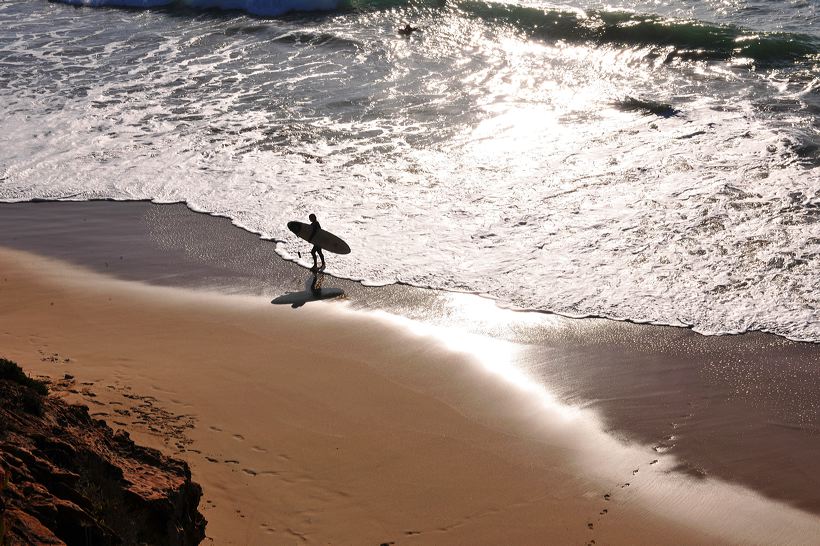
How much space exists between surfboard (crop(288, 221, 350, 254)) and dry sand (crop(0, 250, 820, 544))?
1465mm

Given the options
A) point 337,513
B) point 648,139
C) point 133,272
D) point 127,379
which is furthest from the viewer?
point 648,139

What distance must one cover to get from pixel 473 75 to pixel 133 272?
10714 millimetres

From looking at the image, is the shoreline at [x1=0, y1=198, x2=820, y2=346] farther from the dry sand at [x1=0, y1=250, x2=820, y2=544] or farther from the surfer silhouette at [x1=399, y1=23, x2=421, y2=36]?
the surfer silhouette at [x1=399, y1=23, x2=421, y2=36]

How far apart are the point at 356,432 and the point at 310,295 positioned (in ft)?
11.2

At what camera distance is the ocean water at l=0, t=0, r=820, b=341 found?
36.1 feet

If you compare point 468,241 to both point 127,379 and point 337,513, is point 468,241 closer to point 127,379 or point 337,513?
point 127,379

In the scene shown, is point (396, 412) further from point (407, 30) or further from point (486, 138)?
point (407, 30)

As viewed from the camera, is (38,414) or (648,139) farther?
(648,139)

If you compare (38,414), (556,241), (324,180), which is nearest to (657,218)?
(556,241)

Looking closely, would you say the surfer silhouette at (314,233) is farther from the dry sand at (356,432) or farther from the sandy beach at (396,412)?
the dry sand at (356,432)

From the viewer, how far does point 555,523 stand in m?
6.41

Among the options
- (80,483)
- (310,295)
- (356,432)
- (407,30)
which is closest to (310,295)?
(310,295)

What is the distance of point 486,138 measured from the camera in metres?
15.6

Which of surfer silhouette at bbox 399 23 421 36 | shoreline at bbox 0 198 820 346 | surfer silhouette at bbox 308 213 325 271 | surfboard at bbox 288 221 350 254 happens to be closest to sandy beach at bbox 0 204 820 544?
shoreline at bbox 0 198 820 346
